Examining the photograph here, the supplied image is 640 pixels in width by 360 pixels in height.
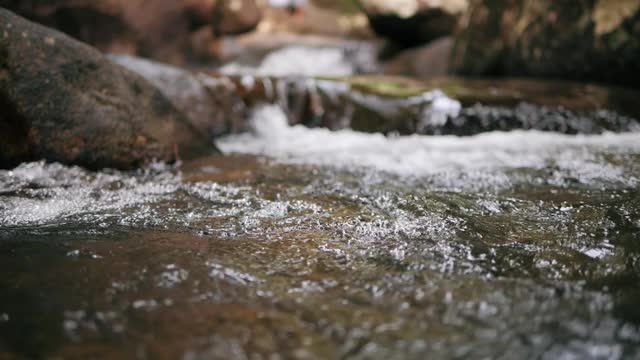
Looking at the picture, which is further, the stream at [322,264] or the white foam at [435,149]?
the white foam at [435,149]

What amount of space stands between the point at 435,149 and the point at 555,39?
3.37m

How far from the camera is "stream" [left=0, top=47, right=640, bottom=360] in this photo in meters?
1.29

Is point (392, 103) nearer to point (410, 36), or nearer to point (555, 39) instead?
point (555, 39)

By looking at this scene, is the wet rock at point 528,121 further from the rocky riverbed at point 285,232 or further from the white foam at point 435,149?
the white foam at point 435,149

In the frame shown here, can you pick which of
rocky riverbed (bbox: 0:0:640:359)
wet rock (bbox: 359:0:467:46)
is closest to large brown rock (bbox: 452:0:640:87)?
rocky riverbed (bbox: 0:0:640:359)

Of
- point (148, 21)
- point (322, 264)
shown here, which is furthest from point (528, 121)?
point (148, 21)

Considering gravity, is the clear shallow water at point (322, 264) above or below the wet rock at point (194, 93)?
below

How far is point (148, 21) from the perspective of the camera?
9047 mm

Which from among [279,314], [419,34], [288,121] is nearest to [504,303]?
[279,314]

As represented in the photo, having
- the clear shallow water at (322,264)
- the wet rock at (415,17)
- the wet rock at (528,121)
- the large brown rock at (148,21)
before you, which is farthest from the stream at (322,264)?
the wet rock at (415,17)

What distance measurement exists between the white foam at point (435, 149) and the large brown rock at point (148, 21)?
4154 millimetres

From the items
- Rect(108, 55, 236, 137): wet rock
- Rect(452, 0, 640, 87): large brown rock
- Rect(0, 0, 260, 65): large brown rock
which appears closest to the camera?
Rect(108, 55, 236, 137): wet rock

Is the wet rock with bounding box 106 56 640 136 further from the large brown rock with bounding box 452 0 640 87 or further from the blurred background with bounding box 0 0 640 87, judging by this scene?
the blurred background with bounding box 0 0 640 87

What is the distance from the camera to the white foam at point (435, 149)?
340 cm
